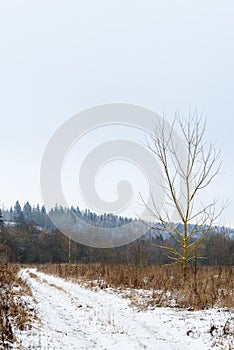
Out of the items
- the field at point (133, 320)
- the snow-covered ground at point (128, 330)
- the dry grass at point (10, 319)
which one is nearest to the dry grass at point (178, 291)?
the field at point (133, 320)

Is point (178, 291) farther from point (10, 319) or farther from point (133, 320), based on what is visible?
point (10, 319)

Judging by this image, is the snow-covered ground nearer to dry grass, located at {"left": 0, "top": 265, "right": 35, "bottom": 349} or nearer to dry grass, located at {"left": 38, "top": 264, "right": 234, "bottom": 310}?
dry grass, located at {"left": 0, "top": 265, "right": 35, "bottom": 349}

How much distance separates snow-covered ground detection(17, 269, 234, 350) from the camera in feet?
20.1

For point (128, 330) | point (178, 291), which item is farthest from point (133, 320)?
point (178, 291)

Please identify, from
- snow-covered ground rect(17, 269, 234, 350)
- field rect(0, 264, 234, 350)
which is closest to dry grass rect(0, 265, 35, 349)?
field rect(0, 264, 234, 350)

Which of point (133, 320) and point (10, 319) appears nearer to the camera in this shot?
point (10, 319)

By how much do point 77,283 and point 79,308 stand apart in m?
9.14

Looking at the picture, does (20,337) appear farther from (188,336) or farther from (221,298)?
(221,298)

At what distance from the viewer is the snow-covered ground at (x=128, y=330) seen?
241 inches

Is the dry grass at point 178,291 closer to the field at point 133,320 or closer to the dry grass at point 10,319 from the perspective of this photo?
the field at point 133,320

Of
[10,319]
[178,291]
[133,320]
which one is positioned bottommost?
[133,320]

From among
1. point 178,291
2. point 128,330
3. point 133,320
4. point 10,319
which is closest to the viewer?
point 10,319

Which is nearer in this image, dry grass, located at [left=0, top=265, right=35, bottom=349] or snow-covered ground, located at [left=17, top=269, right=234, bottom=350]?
dry grass, located at [left=0, top=265, right=35, bottom=349]

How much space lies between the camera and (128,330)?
7.50m
